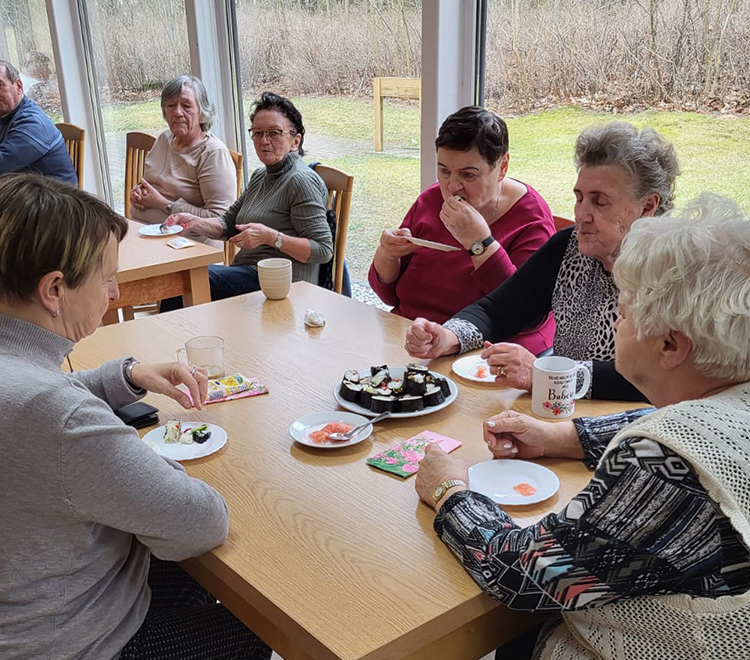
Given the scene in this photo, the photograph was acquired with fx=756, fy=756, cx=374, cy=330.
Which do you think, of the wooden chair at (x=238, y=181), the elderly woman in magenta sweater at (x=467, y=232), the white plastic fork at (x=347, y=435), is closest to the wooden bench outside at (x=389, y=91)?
the wooden chair at (x=238, y=181)

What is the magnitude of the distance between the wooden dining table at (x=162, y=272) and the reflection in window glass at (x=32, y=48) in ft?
11.9

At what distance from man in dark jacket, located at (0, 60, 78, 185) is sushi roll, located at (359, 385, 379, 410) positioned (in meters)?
2.94

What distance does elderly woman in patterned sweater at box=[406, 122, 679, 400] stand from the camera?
1.55 m

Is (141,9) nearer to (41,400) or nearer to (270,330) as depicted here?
(270,330)

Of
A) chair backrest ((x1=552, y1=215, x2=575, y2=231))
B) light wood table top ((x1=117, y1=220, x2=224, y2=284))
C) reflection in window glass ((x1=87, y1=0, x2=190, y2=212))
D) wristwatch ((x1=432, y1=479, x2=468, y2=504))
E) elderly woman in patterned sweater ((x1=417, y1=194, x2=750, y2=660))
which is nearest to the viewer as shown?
elderly woman in patterned sweater ((x1=417, y1=194, x2=750, y2=660))

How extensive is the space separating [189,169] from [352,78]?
2.75ft

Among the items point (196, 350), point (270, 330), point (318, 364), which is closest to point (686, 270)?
point (318, 364)

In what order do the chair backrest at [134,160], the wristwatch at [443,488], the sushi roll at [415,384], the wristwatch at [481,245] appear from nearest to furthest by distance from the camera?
1. the wristwatch at [443,488]
2. the sushi roll at [415,384]
3. the wristwatch at [481,245]
4. the chair backrest at [134,160]

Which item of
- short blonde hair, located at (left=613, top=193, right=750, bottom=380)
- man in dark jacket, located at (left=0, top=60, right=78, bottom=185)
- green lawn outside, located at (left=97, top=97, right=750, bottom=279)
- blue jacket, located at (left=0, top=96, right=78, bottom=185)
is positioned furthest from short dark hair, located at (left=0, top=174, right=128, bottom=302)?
man in dark jacket, located at (left=0, top=60, right=78, bottom=185)

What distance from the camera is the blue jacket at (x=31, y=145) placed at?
3764 millimetres

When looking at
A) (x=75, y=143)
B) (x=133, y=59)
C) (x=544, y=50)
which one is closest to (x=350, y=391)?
(x=544, y=50)

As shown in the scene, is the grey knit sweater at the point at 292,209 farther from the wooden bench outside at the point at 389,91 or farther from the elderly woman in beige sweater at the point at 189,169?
the wooden bench outside at the point at 389,91

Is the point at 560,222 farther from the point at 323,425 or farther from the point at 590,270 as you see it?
the point at 323,425

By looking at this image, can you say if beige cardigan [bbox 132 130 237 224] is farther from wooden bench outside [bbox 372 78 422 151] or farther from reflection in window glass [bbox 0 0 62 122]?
reflection in window glass [bbox 0 0 62 122]
